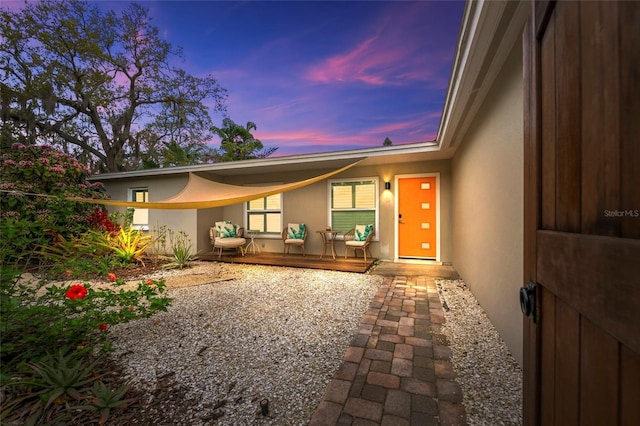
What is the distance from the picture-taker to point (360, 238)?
5.43m

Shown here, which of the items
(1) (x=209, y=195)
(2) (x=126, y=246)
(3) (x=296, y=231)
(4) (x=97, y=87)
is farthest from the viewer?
(4) (x=97, y=87)

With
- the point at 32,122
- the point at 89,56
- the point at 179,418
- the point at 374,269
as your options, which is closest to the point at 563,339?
the point at 179,418

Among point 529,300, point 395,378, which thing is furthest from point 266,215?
point 529,300

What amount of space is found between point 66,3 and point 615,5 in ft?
51.4

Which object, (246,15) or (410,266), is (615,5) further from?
(246,15)

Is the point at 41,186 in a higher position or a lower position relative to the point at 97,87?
lower

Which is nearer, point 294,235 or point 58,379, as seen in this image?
point 58,379

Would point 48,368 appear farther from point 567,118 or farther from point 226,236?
point 226,236

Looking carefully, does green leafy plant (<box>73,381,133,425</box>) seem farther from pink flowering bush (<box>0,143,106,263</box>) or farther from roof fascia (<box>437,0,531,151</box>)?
pink flowering bush (<box>0,143,106,263</box>)

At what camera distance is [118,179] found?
7211 mm

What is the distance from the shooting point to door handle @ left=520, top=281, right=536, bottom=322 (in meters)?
0.80

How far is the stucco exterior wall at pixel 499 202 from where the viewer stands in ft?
6.00

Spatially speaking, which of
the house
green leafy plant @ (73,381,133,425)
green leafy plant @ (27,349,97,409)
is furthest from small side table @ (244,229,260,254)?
the house

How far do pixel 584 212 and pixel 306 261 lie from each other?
5.09 metres
